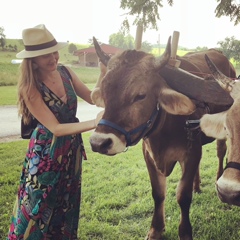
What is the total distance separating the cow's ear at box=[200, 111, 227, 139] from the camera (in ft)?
8.52

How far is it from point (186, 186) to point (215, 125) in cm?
98

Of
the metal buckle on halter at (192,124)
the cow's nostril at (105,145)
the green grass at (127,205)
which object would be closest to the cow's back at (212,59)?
the metal buckle on halter at (192,124)

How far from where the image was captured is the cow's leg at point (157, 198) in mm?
3543

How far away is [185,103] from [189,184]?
47.7 inches

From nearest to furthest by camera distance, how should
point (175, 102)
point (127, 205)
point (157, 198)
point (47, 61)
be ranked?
point (175, 102) < point (47, 61) < point (157, 198) < point (127, 205)

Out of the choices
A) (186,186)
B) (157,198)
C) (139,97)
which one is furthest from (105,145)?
(157,198)

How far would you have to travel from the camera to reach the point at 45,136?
9.10ft

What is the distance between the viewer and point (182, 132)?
315 cm

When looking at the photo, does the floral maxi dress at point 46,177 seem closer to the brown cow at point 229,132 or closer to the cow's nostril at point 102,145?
the cow's nostril at point 102,145

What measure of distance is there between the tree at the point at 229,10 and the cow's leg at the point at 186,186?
13.2 feet

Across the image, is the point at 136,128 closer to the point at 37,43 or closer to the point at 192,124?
the point at 192,124

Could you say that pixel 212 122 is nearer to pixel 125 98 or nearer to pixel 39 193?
pixel 125 98

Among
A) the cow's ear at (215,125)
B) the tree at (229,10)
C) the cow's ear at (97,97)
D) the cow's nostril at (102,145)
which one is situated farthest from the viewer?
the tree at (229,10)

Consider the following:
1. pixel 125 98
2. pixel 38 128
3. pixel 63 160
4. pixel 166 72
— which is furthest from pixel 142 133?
pixel 38 128
